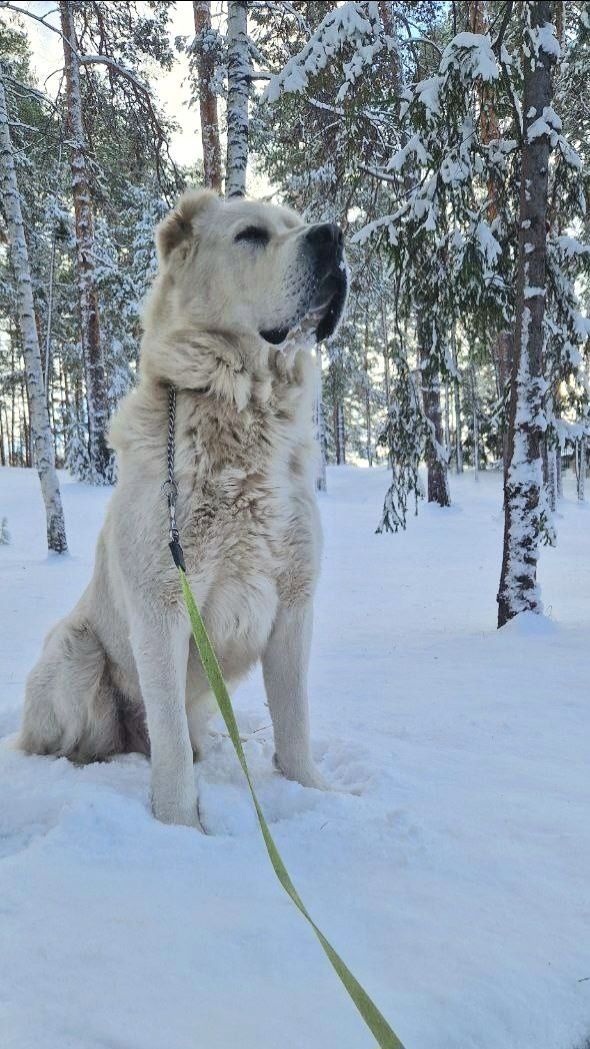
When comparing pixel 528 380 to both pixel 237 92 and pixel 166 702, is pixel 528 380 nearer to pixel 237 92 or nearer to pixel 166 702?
pixel 166 702

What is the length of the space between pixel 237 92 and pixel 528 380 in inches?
220

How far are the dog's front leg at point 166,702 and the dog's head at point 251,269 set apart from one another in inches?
44.7

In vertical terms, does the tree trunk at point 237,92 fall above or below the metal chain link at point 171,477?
above

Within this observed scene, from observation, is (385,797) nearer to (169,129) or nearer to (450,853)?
(450,853)

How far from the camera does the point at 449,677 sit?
432cm

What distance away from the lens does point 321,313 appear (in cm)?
238

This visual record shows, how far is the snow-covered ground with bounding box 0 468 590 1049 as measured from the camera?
3.87 ft

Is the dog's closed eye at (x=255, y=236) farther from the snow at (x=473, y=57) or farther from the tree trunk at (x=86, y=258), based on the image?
the tree trunk at (x=86, y=258)

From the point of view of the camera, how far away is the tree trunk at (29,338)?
30.3 ft

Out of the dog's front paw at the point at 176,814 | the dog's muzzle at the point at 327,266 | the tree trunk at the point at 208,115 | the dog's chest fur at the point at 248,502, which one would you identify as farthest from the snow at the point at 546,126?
the tree trunk at the point at 208,115

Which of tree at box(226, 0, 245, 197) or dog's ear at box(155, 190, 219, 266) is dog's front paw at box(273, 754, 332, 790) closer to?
dog's ear at box(155, 190, 219, 266)

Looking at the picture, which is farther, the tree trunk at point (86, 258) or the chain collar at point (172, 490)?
the tree trunk at point (86, 258)

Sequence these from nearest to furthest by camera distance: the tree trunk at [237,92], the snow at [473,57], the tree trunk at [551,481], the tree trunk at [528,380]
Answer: the snow at [473,57]
the tree trunk at [528,380]
the tree trunk at [237,92]
the tree trunk at [551,481]

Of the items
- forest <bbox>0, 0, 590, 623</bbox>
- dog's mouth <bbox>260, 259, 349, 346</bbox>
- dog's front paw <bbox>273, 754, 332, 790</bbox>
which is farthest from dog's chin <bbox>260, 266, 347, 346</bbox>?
forest <bbox>0, 0, 590, 623</bbox>
